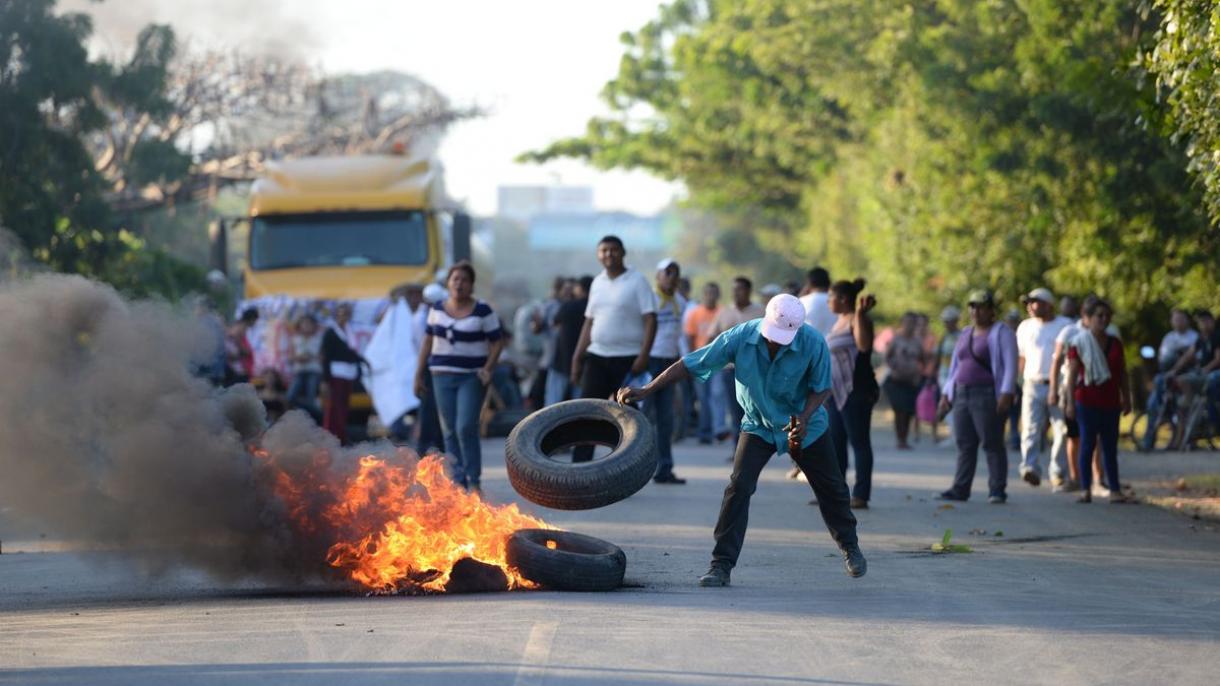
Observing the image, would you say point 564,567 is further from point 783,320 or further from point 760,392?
point 783,320

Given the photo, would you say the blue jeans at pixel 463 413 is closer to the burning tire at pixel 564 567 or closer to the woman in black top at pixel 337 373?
the burning tire at pixel 564 567

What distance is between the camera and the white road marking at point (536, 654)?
274 inches

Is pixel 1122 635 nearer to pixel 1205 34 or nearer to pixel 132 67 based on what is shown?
pixel 1205 34

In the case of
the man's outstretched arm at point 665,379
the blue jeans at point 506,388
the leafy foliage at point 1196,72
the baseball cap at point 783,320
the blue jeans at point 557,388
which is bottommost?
the blue jeans at point 506,388

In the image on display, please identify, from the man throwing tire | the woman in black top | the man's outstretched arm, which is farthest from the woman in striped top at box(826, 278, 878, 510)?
the woman in black top

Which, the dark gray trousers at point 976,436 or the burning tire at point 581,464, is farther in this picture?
the dark gray trousers at point 976,436

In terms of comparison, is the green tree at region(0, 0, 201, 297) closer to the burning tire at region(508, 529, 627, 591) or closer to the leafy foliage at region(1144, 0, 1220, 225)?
the leafy foliage at region(1144, 0, 1220, 225)

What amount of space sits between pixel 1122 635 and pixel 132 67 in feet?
72.2

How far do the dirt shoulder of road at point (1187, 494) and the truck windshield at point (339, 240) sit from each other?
10644 mm

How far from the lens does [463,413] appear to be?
14.0 meters

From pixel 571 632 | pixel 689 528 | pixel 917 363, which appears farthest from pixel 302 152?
pixel 571 632

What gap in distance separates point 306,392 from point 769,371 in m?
12.5

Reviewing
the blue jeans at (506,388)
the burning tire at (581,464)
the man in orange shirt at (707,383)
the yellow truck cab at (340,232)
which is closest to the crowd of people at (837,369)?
the burning tire at (581,464)

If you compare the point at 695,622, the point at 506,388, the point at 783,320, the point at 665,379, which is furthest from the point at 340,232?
the point at 695,622
